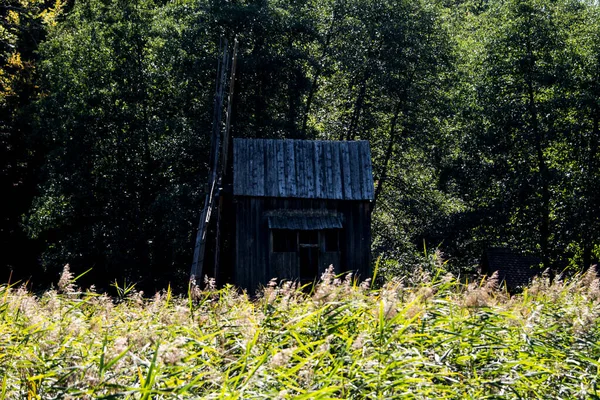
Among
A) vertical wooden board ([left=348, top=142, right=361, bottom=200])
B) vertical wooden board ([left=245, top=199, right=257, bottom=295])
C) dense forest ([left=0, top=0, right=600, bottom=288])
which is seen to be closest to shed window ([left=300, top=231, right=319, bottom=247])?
vertical wooden board ([left=245, top=199, right=257, bottom=295])

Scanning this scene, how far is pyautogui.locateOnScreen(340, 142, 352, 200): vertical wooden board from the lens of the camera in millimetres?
19906

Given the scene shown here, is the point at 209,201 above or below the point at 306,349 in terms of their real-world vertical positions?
above

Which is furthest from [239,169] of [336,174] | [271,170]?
[336,174]

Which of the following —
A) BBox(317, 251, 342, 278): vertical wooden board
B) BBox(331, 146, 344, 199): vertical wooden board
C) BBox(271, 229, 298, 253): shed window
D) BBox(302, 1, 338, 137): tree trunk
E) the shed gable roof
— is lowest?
the shed gable roof

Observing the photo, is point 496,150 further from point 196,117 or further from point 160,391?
point 160,391

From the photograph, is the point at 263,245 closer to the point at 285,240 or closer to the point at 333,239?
the point at 285,240

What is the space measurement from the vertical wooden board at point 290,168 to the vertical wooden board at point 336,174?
1.14 m

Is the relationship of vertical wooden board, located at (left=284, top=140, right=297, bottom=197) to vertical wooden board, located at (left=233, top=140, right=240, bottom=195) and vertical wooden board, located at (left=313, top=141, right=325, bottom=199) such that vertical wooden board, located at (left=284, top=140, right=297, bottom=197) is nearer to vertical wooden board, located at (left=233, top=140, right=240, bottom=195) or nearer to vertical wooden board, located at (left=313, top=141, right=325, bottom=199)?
vertical wooden board, located at (left=313, top=141, right=325, bottom=199)

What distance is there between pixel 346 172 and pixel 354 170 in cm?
25

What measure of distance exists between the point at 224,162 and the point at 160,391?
54.6 feet

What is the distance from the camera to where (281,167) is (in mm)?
20109

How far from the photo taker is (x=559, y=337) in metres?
6.82

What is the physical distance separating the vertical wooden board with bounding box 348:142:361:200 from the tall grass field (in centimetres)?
1237

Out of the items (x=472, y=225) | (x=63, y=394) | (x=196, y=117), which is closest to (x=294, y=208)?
(x=196, y=117)
